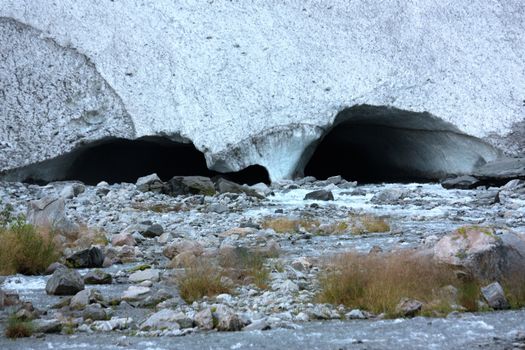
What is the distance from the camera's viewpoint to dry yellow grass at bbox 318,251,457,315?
615 centimetres

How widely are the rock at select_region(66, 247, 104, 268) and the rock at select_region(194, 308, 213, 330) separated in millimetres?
3307

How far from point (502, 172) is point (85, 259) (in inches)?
584

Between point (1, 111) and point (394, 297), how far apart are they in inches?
852

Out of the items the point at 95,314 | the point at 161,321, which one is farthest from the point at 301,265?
the point at 95,314

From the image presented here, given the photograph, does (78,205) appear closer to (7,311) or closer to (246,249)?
(246,249)

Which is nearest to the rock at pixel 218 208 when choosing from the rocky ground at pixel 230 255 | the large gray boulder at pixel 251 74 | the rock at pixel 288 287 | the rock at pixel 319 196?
the rocky ground at pixel 230 255

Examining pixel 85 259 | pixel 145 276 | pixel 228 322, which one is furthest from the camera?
pixel 85 259

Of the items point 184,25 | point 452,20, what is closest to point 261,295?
point 184,25

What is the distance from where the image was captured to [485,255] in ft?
21.2

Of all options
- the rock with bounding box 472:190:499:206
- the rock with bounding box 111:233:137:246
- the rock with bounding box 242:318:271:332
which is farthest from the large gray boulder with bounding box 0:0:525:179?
the rock with bounding box 242:318:271:332

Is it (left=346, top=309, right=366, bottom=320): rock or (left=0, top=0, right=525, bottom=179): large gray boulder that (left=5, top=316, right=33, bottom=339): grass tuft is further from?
(left=0, top=0, right=525, bottom=179): large gray boulder

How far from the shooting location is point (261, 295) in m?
6.54

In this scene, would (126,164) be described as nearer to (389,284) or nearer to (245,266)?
(245,266)

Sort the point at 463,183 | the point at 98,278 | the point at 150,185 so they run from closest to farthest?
the point at 98,278, the point at 150,185, the point at 463,183
